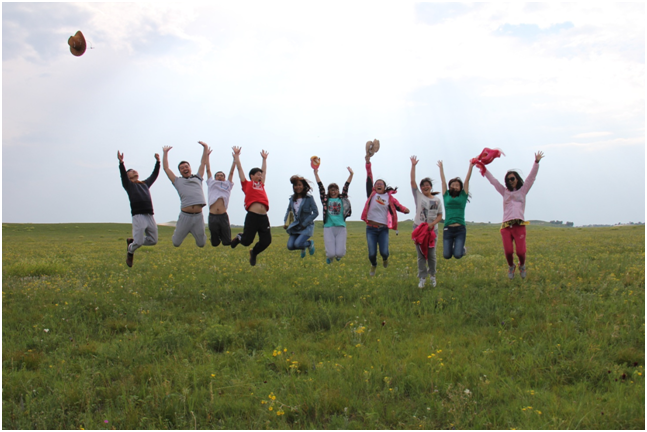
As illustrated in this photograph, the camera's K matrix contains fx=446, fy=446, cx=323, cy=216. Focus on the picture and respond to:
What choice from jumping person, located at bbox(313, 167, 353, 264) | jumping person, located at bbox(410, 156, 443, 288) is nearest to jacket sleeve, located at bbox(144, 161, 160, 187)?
jumping person, located at bbox(313, 167, 353, 264)

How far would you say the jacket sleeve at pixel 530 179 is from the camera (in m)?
11.2

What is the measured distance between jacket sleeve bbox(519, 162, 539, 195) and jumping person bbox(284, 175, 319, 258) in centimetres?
560

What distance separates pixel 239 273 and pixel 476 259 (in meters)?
10.1

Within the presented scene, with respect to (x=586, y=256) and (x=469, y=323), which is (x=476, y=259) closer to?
(x=586, y=256)

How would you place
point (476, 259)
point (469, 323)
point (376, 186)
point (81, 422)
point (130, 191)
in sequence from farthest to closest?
point (476, 259) → point (376, 186) → point (130, 191) → point (469, 323) → point (81, 422)

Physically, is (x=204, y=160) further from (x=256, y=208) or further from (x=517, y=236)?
(x=517, y=236)

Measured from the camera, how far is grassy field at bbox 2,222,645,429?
22.4 feet

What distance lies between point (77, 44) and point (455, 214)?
9424 millimetres

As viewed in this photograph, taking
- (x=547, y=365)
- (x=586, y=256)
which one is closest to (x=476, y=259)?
(x=586, y=256)

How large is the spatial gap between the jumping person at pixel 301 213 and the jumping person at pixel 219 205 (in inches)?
76.6

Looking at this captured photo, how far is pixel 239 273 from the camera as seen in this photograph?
1636 centimetres

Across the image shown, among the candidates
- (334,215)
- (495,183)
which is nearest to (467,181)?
(495,183)

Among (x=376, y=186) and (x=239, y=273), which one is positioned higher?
(x=376, y=186)

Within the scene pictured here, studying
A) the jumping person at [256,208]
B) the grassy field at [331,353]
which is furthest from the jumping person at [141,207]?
the jumping person at [256,208]
